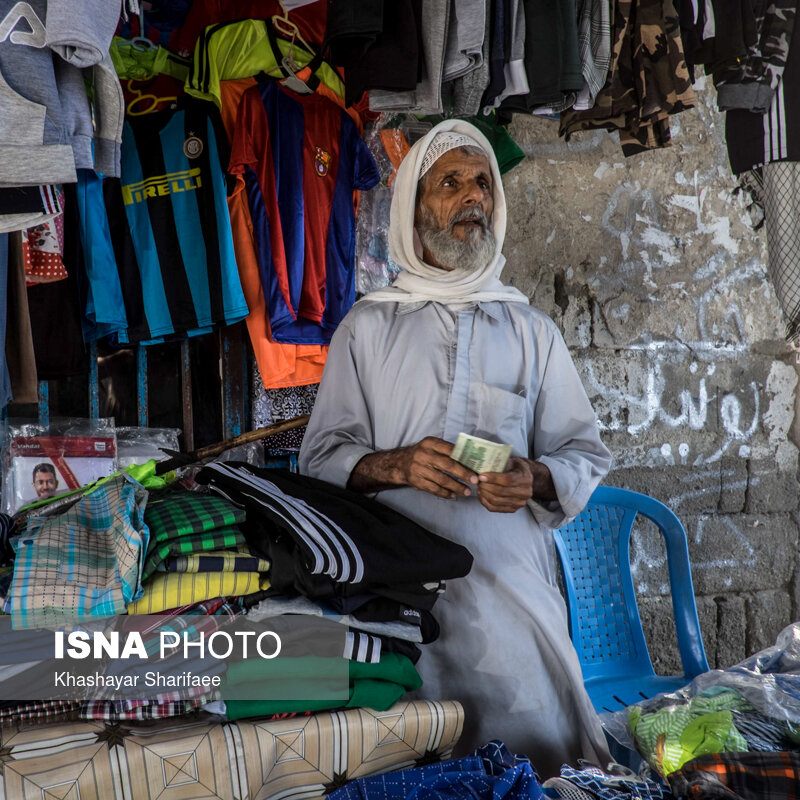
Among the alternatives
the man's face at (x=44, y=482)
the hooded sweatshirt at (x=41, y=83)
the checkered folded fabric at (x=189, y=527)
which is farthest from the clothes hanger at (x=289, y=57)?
the checkered folded fabric at (x=189, y=527)

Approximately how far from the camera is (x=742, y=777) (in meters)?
1.05

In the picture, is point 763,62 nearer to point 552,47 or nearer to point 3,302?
point 552,47

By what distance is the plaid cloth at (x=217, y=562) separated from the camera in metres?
1.16

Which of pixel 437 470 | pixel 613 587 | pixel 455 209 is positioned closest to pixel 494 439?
pixel 437 470

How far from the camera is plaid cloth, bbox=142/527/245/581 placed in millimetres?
1143

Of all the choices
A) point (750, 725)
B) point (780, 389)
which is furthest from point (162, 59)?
point (780, 389)

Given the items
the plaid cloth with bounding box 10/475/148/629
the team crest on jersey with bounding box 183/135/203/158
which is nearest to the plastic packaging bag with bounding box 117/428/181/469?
the team crest on jersey with bounding box 183/135/203/158

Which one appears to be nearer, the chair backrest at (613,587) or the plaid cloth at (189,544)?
the plaid cloth at (189,544)

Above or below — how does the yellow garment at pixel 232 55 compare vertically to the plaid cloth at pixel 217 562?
above

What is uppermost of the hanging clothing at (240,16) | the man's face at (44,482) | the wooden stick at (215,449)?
the hanging clothing at (240,16)

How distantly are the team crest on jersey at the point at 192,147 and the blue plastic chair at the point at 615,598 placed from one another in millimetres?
1814

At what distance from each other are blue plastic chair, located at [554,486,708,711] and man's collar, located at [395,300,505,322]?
921mm

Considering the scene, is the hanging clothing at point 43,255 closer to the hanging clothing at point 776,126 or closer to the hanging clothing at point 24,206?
the hanging clothing at point 24,206

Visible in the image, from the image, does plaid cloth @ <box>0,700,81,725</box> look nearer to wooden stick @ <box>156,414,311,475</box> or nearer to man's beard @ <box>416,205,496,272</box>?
wooden stick @ <box>156,414,311,475</box>
